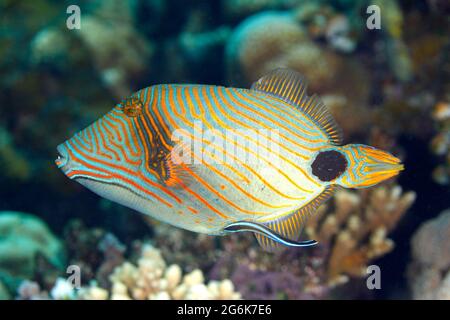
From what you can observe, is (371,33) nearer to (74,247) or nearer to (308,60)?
(308,60)

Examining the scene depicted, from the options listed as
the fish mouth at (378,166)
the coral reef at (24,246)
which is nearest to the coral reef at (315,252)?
the coral reef at (24,246)

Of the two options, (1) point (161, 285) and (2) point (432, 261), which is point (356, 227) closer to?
(2) point (432, 261)

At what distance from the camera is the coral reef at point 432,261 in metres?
3.72

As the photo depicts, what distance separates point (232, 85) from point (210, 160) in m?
3.84

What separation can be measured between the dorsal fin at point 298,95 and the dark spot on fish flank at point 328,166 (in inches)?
3.9

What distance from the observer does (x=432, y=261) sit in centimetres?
387

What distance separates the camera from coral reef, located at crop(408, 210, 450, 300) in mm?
3721

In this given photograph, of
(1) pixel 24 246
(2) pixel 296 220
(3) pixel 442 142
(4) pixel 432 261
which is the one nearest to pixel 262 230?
(2) pixel 296 220

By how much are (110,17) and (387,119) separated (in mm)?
5324

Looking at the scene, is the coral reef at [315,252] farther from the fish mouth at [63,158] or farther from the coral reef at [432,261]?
the fish mouth at [63,158]
